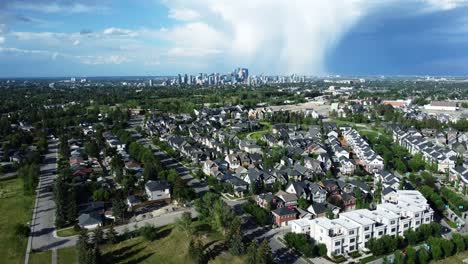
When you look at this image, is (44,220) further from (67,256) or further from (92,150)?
(92,150)

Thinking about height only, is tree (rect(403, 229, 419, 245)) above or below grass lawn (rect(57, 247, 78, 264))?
above

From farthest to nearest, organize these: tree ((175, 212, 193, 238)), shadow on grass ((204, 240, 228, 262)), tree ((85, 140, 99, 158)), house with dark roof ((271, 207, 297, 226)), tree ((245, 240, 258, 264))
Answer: tree ((85, 140, 99, 158))
house with dark roof ((271, 207, 297, 226))
tree ((175, 212, 193, 238))
shadow on grass ((204, 240, 228, 262))
tree ((245, 240, 258, 264))

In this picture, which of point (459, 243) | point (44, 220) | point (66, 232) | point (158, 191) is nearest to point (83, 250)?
point (66, 232)

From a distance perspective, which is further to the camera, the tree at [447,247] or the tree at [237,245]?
the tree at [447,247]

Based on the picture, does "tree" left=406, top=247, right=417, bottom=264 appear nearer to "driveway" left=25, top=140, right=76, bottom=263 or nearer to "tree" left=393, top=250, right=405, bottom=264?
"tree" left=393, top=250, right=405, bottom=264

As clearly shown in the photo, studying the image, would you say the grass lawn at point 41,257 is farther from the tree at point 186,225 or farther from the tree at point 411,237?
the tree at point 411,237

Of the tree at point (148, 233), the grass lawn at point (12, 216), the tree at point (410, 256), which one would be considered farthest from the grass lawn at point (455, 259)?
the grass lawn at point (12, 216)

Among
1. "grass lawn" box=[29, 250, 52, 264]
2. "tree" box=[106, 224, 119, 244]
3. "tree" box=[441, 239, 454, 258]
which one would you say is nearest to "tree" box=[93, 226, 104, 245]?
"tree" box=[106, 224, 119, 244]
